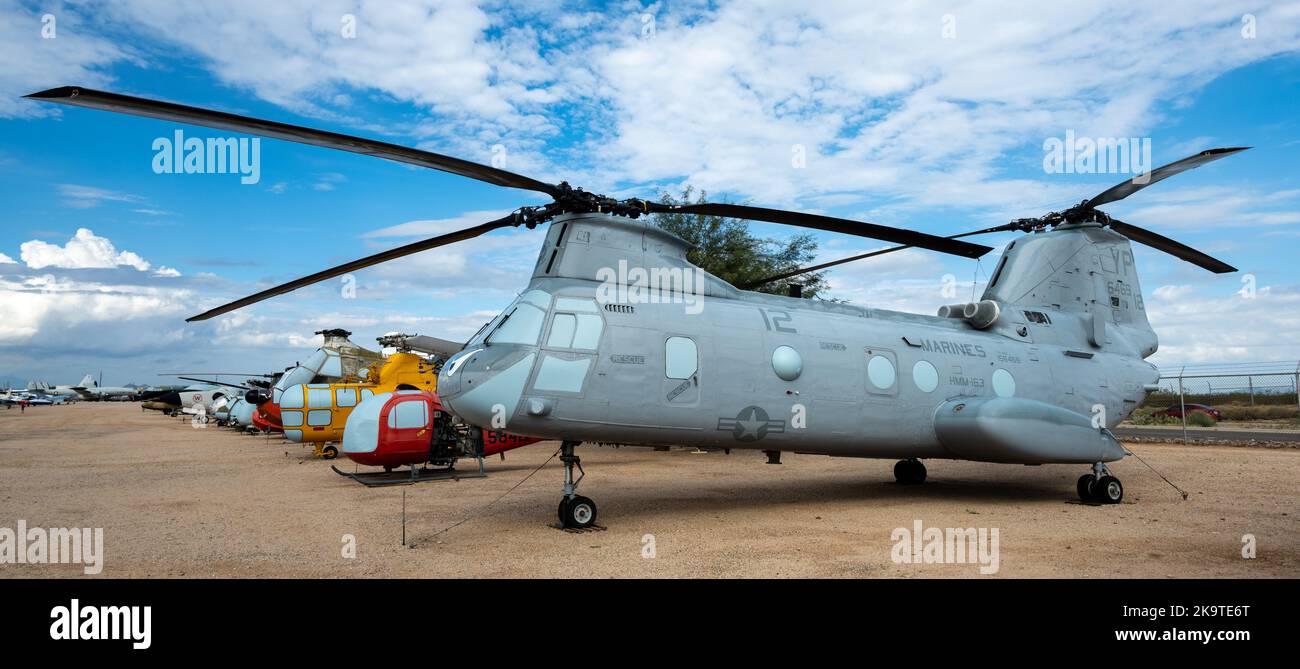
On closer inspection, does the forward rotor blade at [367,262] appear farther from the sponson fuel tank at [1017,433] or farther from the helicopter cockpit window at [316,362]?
the helicopter cockpit window at [316,362]

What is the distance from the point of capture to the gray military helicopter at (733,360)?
8.71 m

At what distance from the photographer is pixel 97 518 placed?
1048cm

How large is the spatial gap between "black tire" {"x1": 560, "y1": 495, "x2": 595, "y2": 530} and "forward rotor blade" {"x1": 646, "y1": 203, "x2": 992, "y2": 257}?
3866 millimetres

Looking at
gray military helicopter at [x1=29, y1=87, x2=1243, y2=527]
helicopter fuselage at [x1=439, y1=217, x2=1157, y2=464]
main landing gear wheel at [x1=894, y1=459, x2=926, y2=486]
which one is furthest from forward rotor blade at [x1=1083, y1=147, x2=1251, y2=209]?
main landing gear wheel at [x1=894, y1=459, x2=926, y2=486]

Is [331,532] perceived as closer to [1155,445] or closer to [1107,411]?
[1107,411]

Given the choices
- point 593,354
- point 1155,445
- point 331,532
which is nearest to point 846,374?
point 593,354

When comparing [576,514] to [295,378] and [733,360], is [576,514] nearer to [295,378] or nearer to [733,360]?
[733,360]

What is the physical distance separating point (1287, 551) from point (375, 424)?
13823 millimetres

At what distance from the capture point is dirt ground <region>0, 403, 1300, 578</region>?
7.43m

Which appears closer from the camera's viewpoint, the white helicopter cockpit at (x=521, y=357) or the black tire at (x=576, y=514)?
the white helicopter cockpit at (x=521, y=357)

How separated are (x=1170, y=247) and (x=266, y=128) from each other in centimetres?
1456

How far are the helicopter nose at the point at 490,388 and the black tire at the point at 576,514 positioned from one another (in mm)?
1541

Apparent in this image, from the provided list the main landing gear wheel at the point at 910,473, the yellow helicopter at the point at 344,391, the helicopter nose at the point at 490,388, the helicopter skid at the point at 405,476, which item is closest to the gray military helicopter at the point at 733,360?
the helicopter nose at the point at 490,388

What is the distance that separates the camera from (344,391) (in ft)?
67.1
